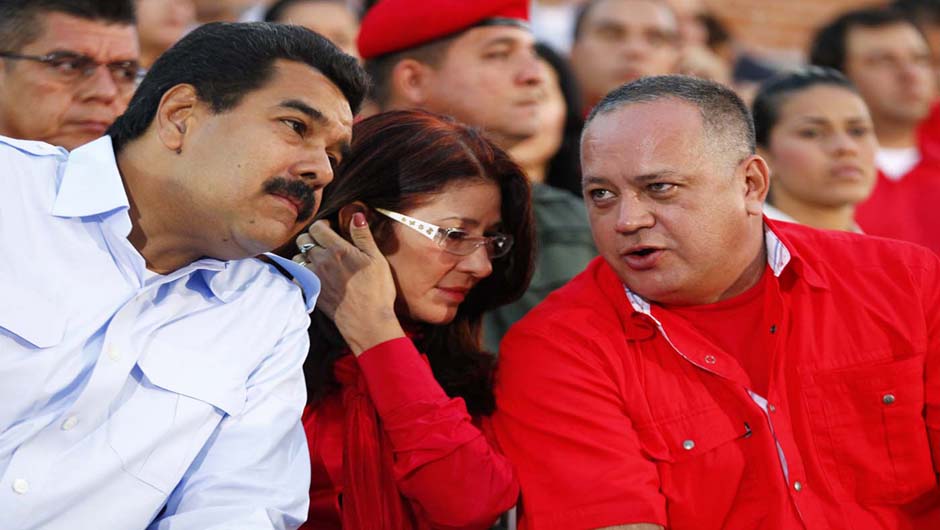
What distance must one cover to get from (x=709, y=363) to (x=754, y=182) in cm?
52

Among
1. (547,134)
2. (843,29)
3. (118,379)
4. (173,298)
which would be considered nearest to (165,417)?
(118,379)

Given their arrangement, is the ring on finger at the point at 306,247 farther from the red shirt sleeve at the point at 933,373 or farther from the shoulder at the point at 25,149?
the red shirt sleeve at the point at 933,373

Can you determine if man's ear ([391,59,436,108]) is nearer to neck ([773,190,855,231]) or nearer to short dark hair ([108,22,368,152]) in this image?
neck ([773,190,855,231])

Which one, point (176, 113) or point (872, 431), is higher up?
point (176, 113)

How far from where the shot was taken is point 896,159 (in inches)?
235

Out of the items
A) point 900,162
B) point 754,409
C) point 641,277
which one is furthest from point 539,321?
point 900,162

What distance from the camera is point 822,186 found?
4.58 m

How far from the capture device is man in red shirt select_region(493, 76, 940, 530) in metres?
2.95

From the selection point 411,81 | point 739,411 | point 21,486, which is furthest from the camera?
point 411,81

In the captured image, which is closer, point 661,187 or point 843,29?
point 661,187

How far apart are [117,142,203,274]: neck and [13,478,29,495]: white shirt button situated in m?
0.58

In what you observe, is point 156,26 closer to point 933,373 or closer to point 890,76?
point 890,76

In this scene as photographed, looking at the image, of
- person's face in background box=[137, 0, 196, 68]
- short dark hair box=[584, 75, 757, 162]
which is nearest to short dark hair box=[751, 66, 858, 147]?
short dark hair box=[584, 75, 757, 162]

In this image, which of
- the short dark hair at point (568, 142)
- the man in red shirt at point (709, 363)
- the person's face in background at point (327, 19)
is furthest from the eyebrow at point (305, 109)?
the person's face in background at point (327, 19)
